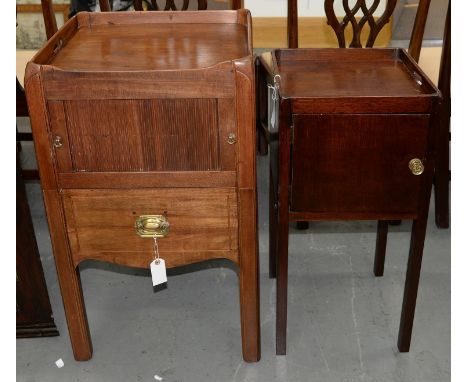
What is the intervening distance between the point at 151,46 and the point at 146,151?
1.12 ft

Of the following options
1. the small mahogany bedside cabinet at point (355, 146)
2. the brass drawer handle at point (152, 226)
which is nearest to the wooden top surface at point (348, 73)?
the small mahogany bedside cabinet at point (355, 146)

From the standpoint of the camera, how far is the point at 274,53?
171cm

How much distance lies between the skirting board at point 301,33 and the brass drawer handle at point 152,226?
2.93m

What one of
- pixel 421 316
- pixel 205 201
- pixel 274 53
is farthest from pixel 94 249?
pixel 421 316

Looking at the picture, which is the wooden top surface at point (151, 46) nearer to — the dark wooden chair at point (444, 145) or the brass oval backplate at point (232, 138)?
the brass oval backplate at point (232, 138)

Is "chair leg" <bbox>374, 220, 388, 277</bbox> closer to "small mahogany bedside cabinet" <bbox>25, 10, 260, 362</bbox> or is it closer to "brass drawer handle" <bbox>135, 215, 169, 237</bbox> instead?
"small mahogany bedside cabinet" <bbox>25, 10, 260, 362</bbox>

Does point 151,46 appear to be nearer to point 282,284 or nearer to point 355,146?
point 355,146

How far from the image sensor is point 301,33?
4.21 m

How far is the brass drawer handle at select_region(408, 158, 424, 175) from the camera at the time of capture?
4.63 ft

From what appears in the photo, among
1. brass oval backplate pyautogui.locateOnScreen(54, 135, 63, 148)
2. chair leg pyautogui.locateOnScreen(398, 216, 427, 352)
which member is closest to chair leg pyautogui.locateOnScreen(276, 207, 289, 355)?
chair leg pyautogui.locateOnScreen(398, 216, 427, 352)

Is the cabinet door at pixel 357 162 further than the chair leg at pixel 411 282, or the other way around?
the chair leg at pixel 411 282

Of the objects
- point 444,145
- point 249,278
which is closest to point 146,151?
point 249,278

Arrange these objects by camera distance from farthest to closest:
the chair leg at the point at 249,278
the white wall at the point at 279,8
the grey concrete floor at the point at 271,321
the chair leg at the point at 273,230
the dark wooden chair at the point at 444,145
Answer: the white wall at the point at 279,8, the dark wooden chair at the point at 444,145, the chair leg at the point at 273,230, the grey concrete floor at the point at 271,321, the chair leg at the point at 249,278

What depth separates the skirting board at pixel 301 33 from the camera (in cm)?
418
